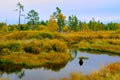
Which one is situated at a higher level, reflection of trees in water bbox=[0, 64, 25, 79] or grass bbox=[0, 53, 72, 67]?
grass bbox=[0, 53, 72, 67]

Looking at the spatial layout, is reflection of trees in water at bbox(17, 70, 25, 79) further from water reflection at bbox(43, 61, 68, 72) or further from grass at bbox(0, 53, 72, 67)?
water reflection at bbox(43, 61, 68, 72)

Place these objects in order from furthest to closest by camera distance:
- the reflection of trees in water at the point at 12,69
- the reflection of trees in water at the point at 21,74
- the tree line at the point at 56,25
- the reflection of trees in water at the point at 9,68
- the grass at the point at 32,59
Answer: the tree line at the point at 56,25 < the grass at the point at 32,59 < the reflection of trees in water at the point at 9,68 < the reflection of trees in water at the point at 12,69 < the reflection of trees in water at the point at 21,74

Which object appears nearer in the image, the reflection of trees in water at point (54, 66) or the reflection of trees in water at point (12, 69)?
the reflection of trees in water at point (12, 69)

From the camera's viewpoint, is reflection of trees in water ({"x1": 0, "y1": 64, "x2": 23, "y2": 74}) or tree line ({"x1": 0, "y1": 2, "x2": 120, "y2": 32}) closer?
reflection of trees in water ({"x1": 0, "y1": 64, "x2": 23, "y2": 74})

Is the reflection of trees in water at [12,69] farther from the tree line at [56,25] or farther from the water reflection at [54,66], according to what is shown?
the tree line at [56,25]

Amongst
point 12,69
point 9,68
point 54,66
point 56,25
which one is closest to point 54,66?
point 54,66

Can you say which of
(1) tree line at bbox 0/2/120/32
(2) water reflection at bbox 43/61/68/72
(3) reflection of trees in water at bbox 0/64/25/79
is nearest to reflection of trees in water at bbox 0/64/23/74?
(3) reflection of trees in water at bbox 0/64/25/79

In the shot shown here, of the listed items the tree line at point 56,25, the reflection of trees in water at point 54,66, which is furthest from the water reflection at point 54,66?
the tree line at point 56,25

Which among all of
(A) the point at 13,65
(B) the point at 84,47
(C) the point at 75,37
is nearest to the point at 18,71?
(A) the point at 13,65

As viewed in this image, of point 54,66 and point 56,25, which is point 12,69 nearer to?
point 54,66

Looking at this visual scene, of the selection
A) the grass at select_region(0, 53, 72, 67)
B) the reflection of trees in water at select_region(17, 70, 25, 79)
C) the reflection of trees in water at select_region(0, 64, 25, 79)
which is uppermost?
the grass at select_region(0, 53, 72, 67)

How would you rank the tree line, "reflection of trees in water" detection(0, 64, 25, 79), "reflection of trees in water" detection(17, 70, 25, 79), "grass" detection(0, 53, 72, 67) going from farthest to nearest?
the tree line
"grass" detection(0, 53, 72, 67)
"reflection of trees in water" detection(0, 64, 25, 79)
"reflection of trees in water" detection(17, 70, 25, 79)

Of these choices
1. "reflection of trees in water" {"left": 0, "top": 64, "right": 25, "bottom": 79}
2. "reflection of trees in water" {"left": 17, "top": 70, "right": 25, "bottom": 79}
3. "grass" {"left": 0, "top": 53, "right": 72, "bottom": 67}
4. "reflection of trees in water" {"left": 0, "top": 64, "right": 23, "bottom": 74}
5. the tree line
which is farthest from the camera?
the tree line

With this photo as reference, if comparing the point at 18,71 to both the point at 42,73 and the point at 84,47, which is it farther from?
the point at 84,47
